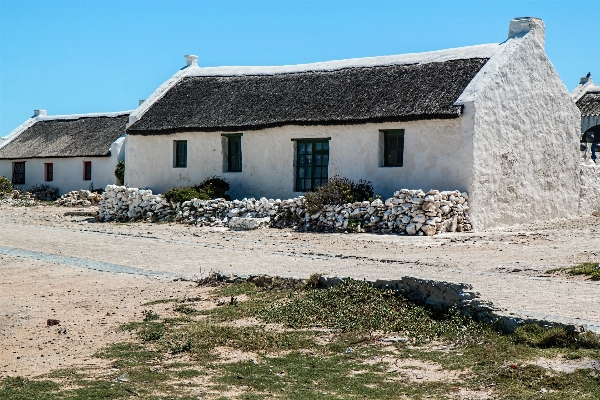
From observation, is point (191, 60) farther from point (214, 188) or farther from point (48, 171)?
point (48, 171)

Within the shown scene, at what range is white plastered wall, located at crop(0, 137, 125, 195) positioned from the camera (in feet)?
116

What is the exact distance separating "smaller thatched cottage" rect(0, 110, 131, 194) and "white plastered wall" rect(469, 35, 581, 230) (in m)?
19.2

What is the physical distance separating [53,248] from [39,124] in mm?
26853

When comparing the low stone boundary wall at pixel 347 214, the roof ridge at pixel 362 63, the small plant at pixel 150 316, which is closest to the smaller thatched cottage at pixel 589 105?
the roof ridge at pixel 362 63

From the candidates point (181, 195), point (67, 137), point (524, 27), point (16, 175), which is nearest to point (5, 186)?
point (16, 175)

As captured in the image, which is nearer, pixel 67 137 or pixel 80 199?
pixel 80 199

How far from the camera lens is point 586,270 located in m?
11.7

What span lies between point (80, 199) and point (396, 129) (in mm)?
16515

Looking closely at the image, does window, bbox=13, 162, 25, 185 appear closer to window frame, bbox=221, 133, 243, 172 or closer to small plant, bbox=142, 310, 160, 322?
window frame, bbox=221, 133, 243, 172

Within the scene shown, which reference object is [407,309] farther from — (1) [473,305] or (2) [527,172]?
(2) [527,172]

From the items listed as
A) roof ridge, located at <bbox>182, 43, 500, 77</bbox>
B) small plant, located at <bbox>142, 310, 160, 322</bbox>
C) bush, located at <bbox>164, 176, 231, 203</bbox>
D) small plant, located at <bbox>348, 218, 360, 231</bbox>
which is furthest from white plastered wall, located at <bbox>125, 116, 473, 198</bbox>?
small plant, located at <bbox>142, 310, 160, 322</bbox>

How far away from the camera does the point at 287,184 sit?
77.9 feet

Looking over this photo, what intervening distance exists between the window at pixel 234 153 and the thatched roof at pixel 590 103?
17597mm

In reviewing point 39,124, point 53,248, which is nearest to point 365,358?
point 53,248
